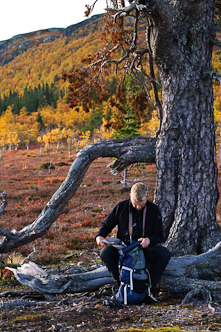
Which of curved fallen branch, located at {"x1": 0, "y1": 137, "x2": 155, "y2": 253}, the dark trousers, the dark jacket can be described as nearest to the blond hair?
the dark jacket

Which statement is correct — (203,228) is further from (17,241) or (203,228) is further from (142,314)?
(17,241)

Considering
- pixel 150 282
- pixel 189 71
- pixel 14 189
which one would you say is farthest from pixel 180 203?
pixel 14 189

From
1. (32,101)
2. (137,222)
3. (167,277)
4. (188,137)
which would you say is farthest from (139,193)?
(32,101)

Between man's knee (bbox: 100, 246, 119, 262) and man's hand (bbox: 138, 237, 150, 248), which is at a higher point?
man's hand (bbox: 138, 237, 150, 248)

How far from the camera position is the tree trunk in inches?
189

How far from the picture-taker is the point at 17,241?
16.4 feet

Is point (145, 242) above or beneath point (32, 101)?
beneath

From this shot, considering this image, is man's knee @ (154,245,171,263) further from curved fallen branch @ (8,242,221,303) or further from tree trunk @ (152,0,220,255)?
tree trunk @ (152,0,220,255)

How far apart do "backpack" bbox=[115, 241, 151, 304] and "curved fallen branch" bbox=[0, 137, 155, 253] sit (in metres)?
1.70

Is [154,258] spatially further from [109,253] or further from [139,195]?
[139,195]

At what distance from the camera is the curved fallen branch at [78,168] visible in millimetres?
5016

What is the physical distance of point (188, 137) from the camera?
4895mm

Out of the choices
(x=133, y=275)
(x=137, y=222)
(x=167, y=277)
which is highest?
(x=137, y=222)

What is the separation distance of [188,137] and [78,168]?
1.95 metres
